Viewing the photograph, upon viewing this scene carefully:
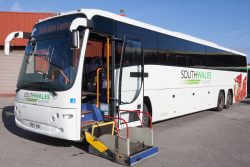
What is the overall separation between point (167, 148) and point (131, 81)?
202cm

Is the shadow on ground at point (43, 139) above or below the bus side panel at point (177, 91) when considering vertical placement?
below

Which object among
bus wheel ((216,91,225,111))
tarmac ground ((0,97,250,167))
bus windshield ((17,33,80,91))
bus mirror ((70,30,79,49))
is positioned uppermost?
bus mirror ((70,30,79,49))

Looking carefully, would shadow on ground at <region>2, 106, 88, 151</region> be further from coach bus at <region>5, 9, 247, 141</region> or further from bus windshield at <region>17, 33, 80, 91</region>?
bus windshield at <region>17, 33, 80, 91</region>

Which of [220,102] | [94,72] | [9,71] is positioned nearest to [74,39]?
[94,72]

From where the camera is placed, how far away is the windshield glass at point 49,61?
6961 mm

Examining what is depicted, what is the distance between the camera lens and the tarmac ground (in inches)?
259

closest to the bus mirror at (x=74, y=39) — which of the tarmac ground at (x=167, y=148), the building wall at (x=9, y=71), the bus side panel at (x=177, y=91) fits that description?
the tarmac ground at (x=167, y=148)

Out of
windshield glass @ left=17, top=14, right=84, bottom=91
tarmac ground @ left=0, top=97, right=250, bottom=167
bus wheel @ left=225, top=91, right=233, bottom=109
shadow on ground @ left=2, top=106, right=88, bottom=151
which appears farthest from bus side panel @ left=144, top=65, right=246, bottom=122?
windshield glass @ left=17, top=14, right=84, bottom=91

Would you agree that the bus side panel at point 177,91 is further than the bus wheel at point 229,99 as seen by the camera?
No

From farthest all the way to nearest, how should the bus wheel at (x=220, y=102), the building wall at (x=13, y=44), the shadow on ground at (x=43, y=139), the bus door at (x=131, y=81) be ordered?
the building wall at (x=13, y=44) → the bus wheel at (x=220, y=102) → the bus door at (x=131, y=81) → the shadow on ground at (x=43, y=139)

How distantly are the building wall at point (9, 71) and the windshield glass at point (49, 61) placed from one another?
640 inches

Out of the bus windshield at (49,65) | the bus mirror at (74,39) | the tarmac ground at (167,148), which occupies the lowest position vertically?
the tarmac ground at (167,148)

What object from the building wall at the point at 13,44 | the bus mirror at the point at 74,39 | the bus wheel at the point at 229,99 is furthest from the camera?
the building wall at the point at 13,44

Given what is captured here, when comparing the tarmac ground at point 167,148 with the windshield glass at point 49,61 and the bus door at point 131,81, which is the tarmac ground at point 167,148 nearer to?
the bus door at point 131,81
